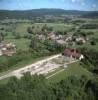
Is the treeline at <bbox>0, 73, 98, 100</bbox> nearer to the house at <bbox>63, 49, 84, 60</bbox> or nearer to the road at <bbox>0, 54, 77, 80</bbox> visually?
the road at <bbox>0, 54, 77, 80</bbox>

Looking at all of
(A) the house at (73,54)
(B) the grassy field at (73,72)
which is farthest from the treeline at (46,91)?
(A) the house at (73,54)

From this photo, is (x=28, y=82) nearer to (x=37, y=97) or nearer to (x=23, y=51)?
(x=37, y=97)

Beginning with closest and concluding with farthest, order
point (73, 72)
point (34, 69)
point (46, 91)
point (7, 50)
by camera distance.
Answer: point (46, 91) → point (73, 72) → point (34, 69) → point (7, 50)

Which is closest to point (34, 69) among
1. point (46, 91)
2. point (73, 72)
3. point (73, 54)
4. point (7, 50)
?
point (73, 72)

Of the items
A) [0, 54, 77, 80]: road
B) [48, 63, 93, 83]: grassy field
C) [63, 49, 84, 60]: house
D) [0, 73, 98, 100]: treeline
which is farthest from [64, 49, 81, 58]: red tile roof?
[0, 73, 98, 100]: treeline

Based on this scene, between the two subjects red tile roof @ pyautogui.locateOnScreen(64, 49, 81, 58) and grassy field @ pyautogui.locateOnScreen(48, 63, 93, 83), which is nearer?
grassy field @ pyautogui.locateOnScreen(48, 63, 93, 83)

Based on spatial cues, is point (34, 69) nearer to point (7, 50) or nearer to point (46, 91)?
point (7, 50)

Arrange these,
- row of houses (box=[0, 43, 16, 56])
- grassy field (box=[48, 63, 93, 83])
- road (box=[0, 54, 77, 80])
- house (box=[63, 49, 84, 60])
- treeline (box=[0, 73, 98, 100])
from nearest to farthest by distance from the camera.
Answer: treeline (box=[0, 73, 98, 100]) < grassy field (box=[48, 63, 93, 83]) < road (box=[0, 54, 77, 80]) < house (box=[63, 49, 84, 60]) < row of houses (box=[0, 43, 16, 56])

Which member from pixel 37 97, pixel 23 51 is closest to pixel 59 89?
pixel 37 97
